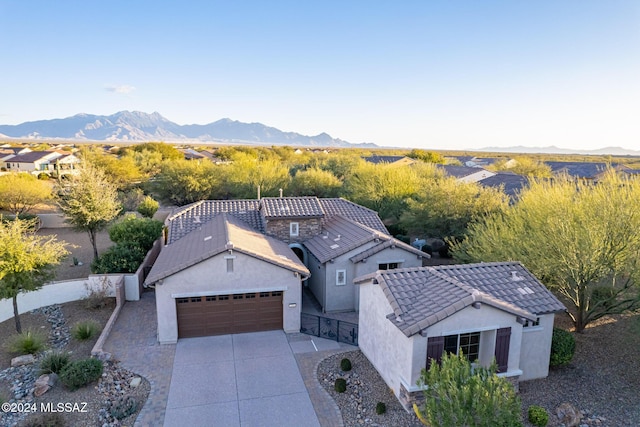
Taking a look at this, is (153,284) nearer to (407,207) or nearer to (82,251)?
(82,251)

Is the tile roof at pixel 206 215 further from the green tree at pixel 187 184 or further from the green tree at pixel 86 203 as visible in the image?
the green tree at pixel 187 184

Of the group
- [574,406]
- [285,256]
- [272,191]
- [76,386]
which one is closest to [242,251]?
[285,256]

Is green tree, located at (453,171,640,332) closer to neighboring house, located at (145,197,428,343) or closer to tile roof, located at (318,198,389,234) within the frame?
neighboring house, located at (145,197,428,343)

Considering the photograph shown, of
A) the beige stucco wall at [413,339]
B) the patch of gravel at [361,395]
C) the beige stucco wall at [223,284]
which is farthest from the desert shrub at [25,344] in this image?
the beige stucco wall at [413,339]

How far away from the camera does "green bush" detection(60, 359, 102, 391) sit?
13.0 metres

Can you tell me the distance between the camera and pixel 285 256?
18.9m

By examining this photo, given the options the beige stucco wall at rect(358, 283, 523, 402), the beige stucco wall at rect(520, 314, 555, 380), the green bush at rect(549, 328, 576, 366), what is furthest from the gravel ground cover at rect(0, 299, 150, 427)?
the green bush at rect(549, 328, 576, 366)

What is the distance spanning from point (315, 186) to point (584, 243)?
2764 centimetres

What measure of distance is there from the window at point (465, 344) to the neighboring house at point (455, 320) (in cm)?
3

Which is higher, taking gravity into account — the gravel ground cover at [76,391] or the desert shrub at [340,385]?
the desert shrub at [340,385]

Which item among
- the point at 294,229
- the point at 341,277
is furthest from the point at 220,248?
the point at 294,229

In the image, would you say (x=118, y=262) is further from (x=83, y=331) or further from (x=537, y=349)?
(x=537, y=349)

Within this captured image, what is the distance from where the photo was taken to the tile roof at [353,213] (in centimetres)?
2467

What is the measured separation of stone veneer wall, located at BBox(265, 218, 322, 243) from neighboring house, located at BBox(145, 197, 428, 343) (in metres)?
0.06
